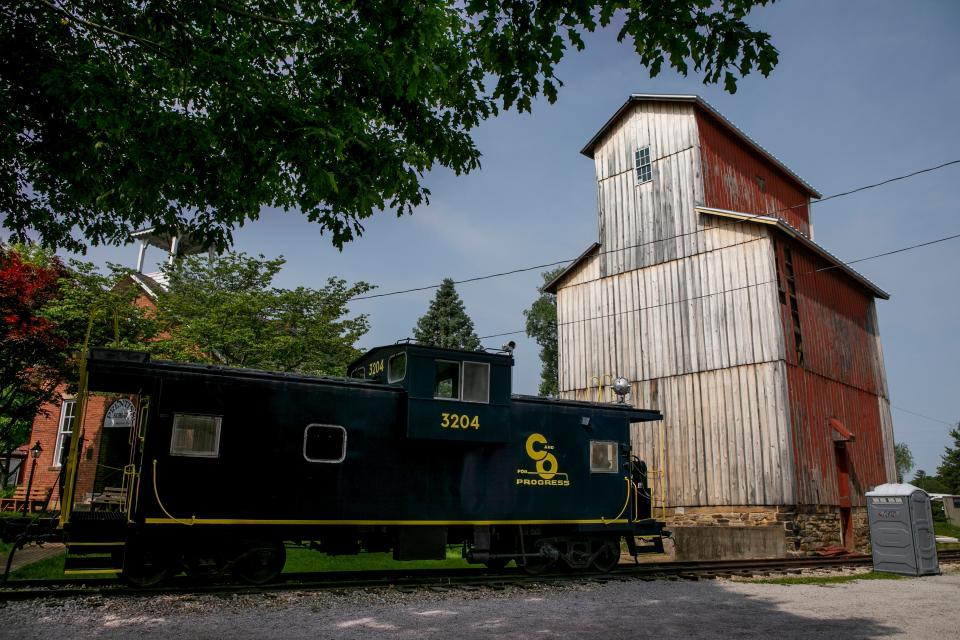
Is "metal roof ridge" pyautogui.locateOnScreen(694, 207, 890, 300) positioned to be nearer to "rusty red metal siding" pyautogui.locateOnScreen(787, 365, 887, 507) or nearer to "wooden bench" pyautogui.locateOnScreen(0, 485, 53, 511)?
"rusty red metal siding" pyautogui.locateOnScreen(787, 365, 887, 507)

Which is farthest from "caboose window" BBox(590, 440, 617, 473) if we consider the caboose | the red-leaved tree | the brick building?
the brick building

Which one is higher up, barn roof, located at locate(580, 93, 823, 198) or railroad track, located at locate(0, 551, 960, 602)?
barn roof, located at locate(580, 93, 823, 198)

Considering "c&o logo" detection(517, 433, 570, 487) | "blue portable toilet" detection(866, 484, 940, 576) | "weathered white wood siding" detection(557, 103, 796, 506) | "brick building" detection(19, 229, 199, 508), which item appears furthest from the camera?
"brick building" detection(19, 229, 199, 508)

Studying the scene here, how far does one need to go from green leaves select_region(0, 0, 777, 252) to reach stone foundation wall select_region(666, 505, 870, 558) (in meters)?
14.4

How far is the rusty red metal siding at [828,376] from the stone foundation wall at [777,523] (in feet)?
1.65

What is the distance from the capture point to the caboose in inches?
396

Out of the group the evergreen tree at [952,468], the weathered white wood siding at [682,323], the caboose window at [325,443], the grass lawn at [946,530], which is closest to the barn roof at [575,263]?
the weathered white wood siding at [682,323]

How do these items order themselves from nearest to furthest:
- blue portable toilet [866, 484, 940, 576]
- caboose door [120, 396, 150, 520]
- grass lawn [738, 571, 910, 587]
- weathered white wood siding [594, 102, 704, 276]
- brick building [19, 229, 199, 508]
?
caboose door [120, 396, 150, 520] < grass lawn [738, 571, 910, 587] < blue portable toilet [866, 484, 940, 576] < weathered white wood siding [594, 102, 704, 276] < brick building [19, 229, 199, 508]

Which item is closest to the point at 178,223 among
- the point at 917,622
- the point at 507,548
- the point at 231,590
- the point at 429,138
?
the point at 429,138

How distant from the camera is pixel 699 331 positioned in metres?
21.7

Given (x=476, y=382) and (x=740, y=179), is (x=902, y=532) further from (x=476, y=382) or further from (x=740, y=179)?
(x=740, y=179)

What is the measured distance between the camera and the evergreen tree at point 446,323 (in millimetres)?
51406

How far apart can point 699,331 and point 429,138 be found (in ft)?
46.9

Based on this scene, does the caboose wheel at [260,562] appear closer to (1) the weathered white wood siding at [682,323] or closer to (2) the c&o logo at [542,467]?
(2) the c&o logo at [542,467]
